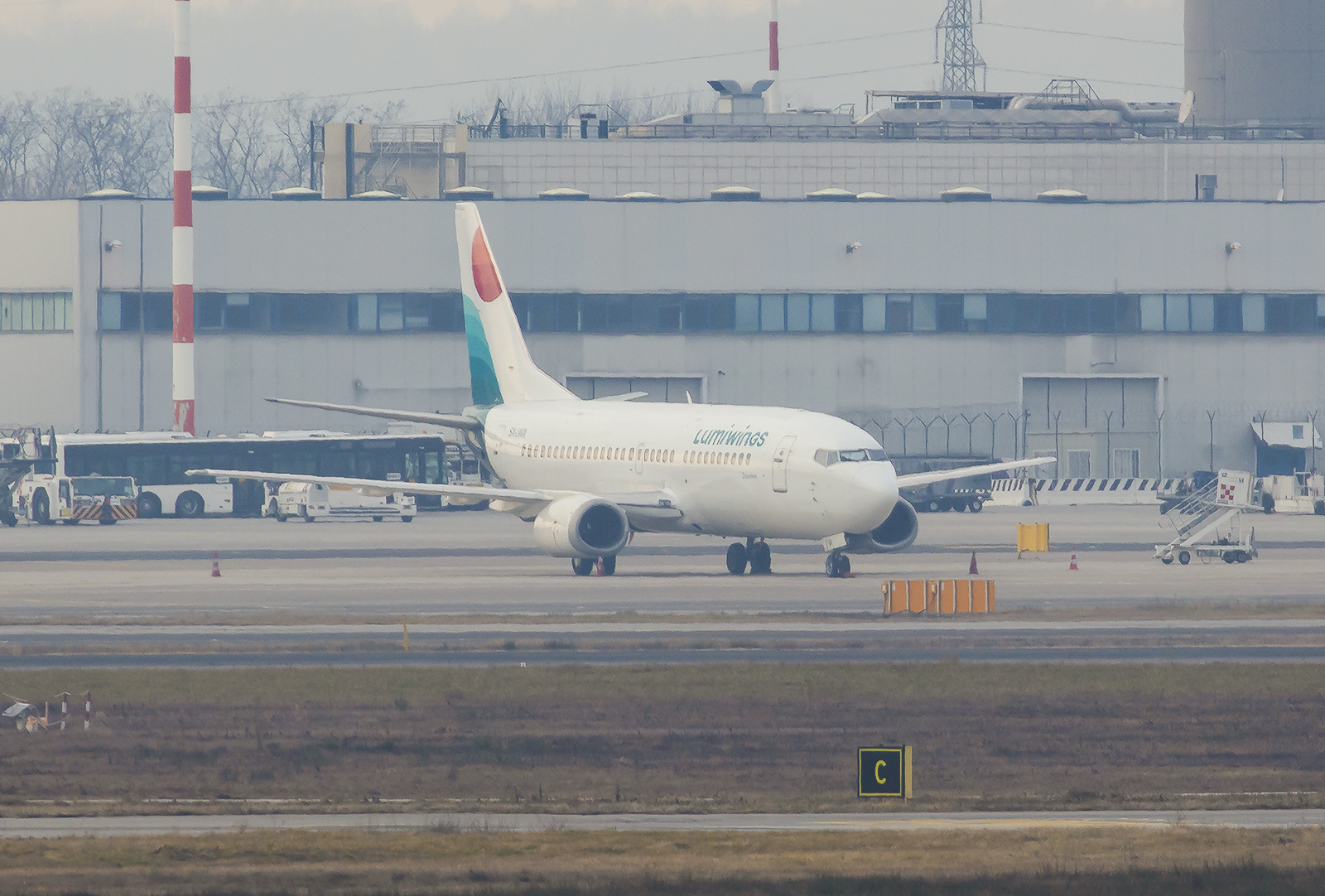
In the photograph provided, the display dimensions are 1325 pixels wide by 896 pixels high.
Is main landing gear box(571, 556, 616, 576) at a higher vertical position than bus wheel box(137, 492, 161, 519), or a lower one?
lower

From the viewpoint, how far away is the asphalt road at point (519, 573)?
49.2 m

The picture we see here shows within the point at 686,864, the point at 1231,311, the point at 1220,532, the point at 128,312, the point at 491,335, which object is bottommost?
the point at 686,864

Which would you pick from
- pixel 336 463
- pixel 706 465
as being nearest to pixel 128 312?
pixel 336 463

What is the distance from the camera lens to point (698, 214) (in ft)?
352

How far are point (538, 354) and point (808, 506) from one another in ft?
173

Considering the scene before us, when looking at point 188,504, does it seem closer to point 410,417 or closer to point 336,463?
point 336,463

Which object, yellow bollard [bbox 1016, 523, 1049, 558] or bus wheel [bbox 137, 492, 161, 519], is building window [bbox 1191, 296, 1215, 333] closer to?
yellow bollard [bbox 1016, 523, 1049, 558]

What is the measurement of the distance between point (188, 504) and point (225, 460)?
2880 mm

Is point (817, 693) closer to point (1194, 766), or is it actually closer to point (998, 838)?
point (1194, 766)

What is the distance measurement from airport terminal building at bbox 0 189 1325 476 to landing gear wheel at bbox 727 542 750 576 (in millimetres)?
47675

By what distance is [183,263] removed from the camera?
3875 inches

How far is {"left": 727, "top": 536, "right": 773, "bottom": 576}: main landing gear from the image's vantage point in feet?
193

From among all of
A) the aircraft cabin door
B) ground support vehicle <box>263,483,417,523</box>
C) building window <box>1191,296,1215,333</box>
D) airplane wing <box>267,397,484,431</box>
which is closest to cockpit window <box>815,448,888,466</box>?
the aircraft cabin door

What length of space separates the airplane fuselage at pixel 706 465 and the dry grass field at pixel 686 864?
109 ft
